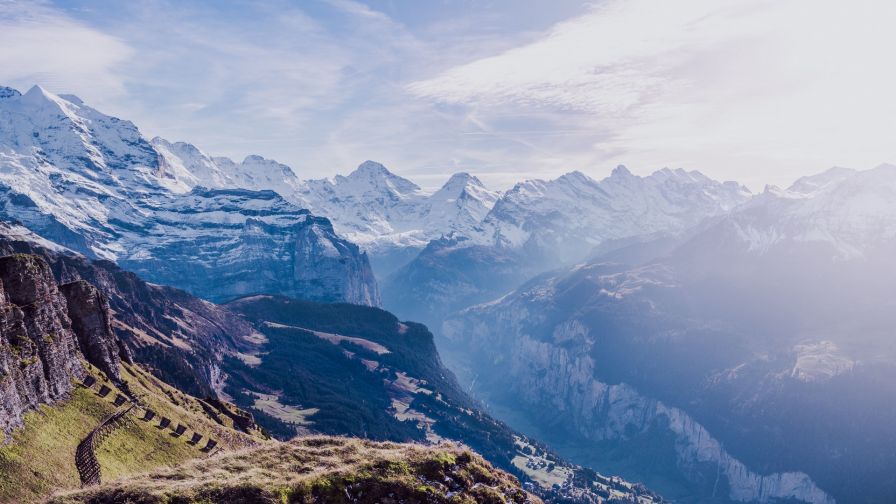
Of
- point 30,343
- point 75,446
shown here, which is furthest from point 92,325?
point 75,446

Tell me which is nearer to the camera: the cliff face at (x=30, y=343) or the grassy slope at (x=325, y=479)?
the grassy slope at (x=325, y=479)

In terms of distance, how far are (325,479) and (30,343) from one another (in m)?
53.6

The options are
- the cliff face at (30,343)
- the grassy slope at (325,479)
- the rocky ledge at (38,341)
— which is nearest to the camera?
the grassy slope at (325,479)

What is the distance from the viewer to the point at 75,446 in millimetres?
83500

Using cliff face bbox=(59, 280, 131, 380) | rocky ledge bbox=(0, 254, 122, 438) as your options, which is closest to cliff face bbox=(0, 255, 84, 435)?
rocky ledge bbox=(0, 254, 122, 438)

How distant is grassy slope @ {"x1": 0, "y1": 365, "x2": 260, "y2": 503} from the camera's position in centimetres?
7069

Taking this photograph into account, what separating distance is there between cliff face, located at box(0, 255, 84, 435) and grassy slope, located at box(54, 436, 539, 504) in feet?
96.5

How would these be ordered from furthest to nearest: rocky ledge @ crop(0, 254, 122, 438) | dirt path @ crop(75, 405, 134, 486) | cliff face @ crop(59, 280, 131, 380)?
cliff face @ crop(59, 280, 131, 380)
rocky ledge @ crop(0, 254, 122, 438)
dirt path @ crop(75, 405, 134, 486)

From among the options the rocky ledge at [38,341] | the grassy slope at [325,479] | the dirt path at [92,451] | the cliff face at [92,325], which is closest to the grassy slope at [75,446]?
the dirt path at [92,451]

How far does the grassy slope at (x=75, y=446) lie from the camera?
7069 centimetres

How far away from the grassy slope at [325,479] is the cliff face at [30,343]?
96.5ft

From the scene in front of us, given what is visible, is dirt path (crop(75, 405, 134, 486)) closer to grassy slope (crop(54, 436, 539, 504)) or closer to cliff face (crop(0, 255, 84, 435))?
cliff face (crop(0, 255, 84, 435))

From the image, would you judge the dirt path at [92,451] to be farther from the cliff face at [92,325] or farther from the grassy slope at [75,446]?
the cliff face at [92,325]

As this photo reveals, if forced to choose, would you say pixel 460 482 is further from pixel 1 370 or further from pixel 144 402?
pixel 144 402
